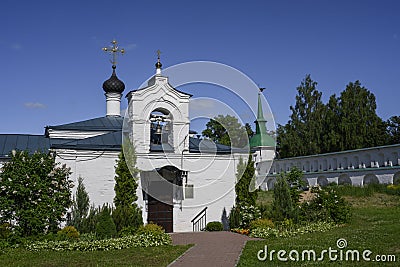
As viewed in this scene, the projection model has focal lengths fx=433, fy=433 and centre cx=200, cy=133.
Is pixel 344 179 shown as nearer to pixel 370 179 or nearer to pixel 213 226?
pixel 370 179

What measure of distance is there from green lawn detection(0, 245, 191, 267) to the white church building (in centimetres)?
399

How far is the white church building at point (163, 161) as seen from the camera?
49.2 feet

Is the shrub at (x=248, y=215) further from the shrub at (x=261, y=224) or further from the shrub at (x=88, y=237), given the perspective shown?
the shrub at (x=88, y=237)

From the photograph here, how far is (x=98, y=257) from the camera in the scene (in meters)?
10.3

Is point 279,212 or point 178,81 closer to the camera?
point 178,81

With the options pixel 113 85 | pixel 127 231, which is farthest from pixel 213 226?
pixel 113 85

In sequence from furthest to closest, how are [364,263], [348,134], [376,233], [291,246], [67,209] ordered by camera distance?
[348,134] → [67,209] → [376,233] → [291,246] → [364,263]

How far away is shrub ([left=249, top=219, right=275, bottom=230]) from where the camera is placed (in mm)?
14023

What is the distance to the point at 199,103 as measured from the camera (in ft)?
43.3

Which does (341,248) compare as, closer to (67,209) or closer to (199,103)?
(199,103)

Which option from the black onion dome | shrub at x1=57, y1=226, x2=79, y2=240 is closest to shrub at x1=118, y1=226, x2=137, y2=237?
shrub at x1=57, y1=226, x2=79, y2=240

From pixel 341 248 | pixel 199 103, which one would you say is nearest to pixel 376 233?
pixel 341 248

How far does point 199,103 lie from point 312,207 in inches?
245

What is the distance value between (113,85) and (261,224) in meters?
10.00
